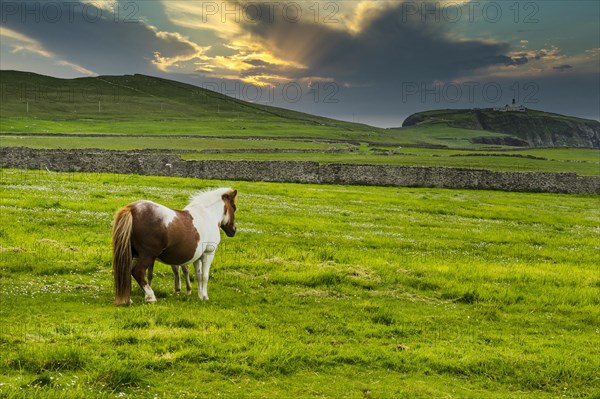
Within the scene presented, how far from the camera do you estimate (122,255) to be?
436 inches

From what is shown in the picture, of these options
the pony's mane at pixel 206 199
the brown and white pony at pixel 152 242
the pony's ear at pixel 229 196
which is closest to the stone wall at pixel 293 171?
the pony's ear at pixel 229 196

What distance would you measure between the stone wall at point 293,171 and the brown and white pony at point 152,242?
4160 cm

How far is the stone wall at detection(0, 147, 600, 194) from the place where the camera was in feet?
160

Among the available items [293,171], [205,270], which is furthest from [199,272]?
[293,171]

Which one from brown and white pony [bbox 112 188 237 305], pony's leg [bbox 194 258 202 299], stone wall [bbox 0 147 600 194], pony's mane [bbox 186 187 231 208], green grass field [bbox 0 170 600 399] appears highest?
stone wall [bbox 0 147 600 194]

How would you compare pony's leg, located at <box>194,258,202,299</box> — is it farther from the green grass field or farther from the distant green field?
the distant green field

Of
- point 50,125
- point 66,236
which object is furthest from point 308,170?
point 50,125

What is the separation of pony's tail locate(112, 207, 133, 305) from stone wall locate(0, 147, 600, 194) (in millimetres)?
42532

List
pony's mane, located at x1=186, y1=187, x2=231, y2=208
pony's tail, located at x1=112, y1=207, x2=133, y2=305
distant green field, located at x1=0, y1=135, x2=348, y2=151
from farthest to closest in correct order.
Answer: distant green field, located at x1=0, y1=135, x2=348, y2=151, pony's mane, located at x1=186, y1=187, x2=231, y2=208, pony's tail, located at x1=112, y1=207, x2=133, y2=305

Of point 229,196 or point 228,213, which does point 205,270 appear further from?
point 229,196

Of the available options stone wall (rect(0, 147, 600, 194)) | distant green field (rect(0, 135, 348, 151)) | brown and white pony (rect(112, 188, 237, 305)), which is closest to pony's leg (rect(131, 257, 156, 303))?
brown and white pony (rect(112, 188, 237, 305))

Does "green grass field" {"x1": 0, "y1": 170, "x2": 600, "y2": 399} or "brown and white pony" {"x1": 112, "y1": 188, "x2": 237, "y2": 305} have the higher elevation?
"brown and white pony" {"x1": 112, "y1": 188, "x2": 237, "y2": 305}

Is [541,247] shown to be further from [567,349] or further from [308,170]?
[308,170]

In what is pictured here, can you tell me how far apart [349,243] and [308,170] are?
115 ft
